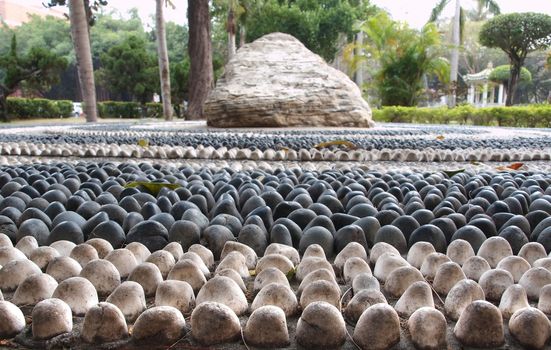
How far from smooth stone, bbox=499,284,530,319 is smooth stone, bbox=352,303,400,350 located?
0.26 m

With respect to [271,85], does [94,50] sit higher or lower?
Result: higher

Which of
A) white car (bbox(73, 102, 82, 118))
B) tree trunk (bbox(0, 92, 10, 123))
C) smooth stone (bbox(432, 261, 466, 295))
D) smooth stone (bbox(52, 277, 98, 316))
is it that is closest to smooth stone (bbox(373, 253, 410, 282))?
smooth stone (bbox(432, 261, 466, 295))

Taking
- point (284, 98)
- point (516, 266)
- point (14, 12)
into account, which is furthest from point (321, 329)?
point (14, 12)

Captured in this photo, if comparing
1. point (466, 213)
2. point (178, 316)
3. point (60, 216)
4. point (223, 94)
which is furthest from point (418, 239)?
point (223, 94)

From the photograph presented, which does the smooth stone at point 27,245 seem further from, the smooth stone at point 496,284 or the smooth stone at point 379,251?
the smooth stone at point 496,284

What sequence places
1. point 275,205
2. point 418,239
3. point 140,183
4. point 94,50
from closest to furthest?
point 418,239 < point 275,205 < point 140,183 < point 94,50

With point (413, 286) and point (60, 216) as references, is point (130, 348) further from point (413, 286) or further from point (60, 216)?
point (60, 216)

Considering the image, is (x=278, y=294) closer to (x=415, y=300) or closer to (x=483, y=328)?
(x=415, y=300)

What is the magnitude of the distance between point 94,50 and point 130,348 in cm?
3278

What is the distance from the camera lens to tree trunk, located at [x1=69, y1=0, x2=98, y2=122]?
10.9m

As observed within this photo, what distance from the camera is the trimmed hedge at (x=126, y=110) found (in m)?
23.2

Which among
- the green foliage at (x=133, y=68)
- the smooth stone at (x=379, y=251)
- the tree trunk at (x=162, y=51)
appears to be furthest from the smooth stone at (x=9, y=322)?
the green foliage at (x=133, y=68)

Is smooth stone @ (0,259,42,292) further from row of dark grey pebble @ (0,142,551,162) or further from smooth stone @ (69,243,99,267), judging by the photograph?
row of dark grey pebble @ (0,142,551,162)

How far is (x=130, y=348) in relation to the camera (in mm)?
905
